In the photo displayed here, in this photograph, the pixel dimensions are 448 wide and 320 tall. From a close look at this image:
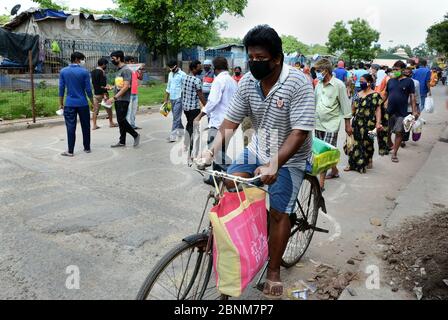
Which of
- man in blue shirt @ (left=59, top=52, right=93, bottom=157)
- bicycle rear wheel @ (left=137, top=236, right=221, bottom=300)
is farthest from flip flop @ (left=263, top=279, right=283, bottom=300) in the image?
man in blue shirt @ (left=59, top=52, right=93, bottom=157)

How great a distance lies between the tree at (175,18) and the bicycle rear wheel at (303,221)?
66.2 ft

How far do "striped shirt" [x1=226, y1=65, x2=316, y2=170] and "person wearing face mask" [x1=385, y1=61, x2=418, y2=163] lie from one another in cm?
543

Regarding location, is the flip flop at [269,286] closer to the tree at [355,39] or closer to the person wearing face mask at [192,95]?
the person wearing face mask at [192,95]

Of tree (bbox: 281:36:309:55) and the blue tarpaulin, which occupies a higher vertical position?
tree (bbox: 281:36:309:55)

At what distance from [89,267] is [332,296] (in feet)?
6.56

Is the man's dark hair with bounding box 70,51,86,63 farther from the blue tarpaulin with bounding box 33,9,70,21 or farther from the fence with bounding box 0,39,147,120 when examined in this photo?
the blue tarpaulin with bounding box 33,9,70,21

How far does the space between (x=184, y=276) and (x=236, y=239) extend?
48 centimetres

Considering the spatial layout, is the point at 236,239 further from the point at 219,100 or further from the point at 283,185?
the point at 219,100

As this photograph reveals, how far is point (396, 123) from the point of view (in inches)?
305

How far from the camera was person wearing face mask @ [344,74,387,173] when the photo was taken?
670cm

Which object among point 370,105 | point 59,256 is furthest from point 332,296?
point 370,105

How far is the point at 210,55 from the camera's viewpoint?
29.3 meters

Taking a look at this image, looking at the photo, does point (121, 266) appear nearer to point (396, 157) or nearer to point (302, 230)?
point (302, 230)

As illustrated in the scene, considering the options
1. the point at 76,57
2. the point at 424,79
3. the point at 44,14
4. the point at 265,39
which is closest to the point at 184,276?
the point at 265,39
